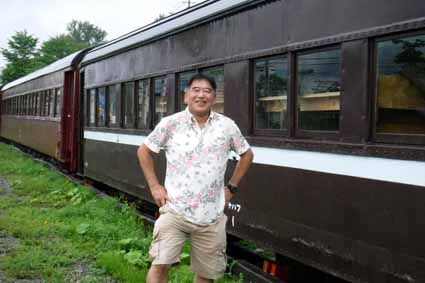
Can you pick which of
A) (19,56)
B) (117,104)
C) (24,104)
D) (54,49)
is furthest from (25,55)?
(117,104)

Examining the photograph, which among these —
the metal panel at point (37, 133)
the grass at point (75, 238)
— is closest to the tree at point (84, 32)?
the metal panel at point (37, 133)

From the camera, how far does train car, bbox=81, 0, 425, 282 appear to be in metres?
3.88

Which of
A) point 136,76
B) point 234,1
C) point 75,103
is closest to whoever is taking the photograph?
point 234,1

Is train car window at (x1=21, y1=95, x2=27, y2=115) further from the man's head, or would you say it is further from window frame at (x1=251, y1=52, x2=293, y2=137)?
the man's head

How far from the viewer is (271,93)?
5461 mm

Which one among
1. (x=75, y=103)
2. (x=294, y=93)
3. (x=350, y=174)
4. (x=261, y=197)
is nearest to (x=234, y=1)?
(x=294, y=93)

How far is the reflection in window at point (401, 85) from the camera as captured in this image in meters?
3.83

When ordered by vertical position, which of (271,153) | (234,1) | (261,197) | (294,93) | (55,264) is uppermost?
(234,1)

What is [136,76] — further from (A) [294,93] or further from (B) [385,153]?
(B) [385,153]

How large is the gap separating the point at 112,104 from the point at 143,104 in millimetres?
1791

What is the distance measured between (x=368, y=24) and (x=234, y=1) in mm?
2086

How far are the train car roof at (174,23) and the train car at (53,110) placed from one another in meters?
3.09

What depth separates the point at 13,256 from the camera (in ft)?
21.5

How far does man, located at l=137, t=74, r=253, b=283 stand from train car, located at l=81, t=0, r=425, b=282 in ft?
2.87
